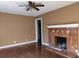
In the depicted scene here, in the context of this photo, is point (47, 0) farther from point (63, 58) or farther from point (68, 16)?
point (63, 58)

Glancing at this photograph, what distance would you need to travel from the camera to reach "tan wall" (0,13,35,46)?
241 inches

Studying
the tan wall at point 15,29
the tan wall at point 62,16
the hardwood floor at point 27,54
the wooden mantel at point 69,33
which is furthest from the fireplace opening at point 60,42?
the tan wall at point 15,29

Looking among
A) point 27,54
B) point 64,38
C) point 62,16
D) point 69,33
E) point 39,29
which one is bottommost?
point 27,54

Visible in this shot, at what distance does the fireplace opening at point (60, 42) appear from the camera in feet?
16.5

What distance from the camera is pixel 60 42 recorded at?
17.8ft

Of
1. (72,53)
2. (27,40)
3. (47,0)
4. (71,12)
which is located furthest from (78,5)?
(27,40)

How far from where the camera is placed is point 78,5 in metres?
4.27

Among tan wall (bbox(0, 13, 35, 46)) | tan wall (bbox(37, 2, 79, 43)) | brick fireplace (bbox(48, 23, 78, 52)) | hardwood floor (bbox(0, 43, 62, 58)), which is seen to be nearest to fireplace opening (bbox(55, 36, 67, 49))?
brick fireplace (bbox(48, 23, 78, 52))

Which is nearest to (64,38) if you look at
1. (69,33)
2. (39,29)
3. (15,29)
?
(69,33)

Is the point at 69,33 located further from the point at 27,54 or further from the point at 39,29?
the point at 39,29

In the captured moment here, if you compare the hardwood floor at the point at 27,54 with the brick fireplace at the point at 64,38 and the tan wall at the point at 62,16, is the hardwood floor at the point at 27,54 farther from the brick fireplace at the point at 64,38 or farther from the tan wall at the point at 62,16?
the tan wall at the point at 62,16

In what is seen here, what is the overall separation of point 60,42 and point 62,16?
152 centimetres

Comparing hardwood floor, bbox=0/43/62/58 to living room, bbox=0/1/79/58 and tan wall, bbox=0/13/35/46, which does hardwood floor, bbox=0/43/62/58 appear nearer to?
living room, bbox=0/1/79/58

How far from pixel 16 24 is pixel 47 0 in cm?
381
